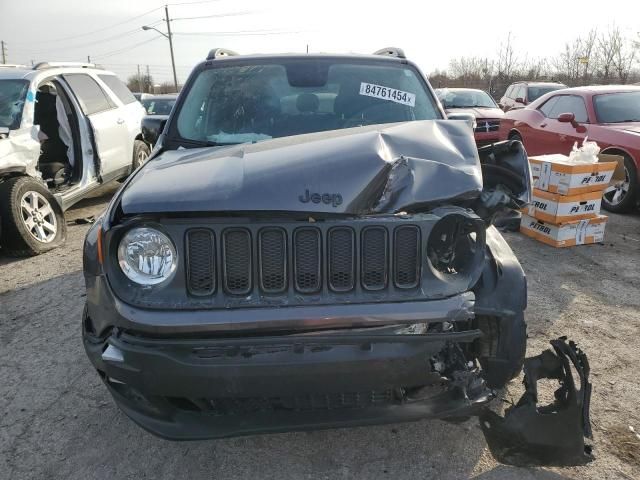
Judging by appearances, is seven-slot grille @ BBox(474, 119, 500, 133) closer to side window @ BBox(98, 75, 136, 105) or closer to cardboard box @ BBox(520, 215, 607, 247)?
cardboard box @ BBox(520, 215, 607, 247)

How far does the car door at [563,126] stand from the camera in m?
7.50

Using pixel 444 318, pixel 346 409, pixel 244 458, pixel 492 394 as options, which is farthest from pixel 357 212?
pixel 244 458

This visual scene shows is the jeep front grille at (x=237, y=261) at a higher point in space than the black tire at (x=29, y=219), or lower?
higher

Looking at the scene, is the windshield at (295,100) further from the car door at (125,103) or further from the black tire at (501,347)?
the car door at (125,103)

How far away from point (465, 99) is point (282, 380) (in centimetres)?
1208

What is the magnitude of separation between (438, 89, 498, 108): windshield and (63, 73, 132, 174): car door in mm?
7844

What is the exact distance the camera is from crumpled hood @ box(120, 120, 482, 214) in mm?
1894

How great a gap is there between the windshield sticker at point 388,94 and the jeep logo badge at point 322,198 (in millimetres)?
1704

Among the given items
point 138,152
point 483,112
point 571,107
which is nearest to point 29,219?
point 138,152

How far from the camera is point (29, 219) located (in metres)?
5.45

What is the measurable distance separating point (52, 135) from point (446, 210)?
261 inches

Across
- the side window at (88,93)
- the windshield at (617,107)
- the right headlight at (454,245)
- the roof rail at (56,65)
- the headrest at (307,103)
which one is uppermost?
the roof rail at (56,65)

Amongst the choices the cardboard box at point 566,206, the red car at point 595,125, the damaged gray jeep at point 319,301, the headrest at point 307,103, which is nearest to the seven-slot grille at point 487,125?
the red car at point 595,125

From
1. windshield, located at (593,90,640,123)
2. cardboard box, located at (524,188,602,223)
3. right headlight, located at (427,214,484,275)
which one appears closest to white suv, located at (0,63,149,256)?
right headlight, located at (427,214,484,275)
